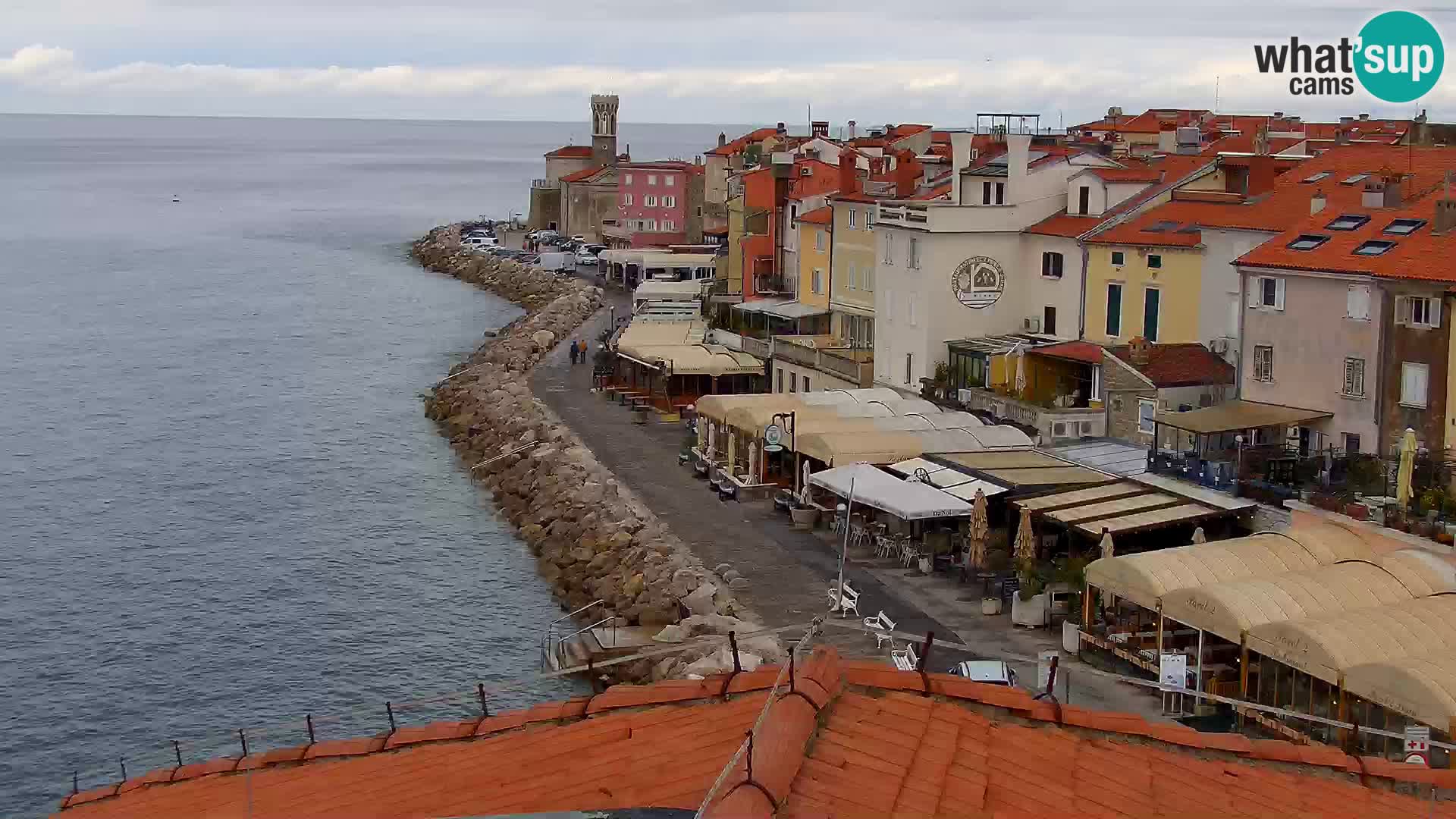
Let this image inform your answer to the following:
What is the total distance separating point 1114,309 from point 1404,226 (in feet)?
30.1

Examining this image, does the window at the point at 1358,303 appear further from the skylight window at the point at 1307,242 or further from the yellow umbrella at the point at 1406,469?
the yellow umbrella at the point at 1406,469

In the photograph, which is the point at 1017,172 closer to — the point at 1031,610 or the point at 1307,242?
the point at 1307,242

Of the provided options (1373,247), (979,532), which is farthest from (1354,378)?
(979,532)

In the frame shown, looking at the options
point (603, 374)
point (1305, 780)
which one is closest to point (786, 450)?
point (603, 374)

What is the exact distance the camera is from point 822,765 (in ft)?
30.7

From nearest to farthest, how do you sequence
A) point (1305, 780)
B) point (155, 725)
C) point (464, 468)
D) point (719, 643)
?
point (1305, 780)
point (719, 643)
point (155, 725)
point (464, 468)

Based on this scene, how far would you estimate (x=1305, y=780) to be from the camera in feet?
35.4

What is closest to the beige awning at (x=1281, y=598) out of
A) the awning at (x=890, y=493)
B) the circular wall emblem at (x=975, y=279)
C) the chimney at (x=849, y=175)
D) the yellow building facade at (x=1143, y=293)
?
the awning at (x=890, y=493)

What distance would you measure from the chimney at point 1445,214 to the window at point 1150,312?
8334 millimetres

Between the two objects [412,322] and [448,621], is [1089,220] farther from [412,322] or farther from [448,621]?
[412,322]

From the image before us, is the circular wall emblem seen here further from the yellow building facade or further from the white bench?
the white bench

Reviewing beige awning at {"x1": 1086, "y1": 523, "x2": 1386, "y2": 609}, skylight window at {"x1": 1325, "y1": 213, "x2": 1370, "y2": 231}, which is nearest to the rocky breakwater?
beige awning at {"x1": 1086, "y1": 523, "x2": 1386, "y2": 609}

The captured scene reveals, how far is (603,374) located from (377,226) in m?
122

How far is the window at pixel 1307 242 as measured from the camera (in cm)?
3073
